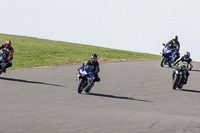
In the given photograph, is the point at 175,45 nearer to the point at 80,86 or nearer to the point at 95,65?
the point at 95,65

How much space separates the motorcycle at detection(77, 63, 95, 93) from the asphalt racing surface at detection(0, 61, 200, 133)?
279 millimetres

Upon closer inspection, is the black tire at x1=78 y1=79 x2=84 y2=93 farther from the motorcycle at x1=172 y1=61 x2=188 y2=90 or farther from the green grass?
the green grass

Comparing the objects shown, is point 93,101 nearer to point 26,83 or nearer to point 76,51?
point 26,83

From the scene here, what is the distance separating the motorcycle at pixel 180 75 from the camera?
1817cm

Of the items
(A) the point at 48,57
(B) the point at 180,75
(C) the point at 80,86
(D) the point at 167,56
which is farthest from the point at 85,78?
(A) the point at 48,57

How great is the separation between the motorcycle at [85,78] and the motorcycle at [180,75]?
4240 millimetres

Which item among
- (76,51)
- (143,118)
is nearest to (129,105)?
(143,118)

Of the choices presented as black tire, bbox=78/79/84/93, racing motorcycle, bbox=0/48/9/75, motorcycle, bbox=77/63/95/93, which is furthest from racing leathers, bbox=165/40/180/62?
black tire, bbox=78/79/84/93

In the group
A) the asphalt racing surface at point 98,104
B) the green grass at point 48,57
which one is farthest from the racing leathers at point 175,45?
the green grass at point 48,57

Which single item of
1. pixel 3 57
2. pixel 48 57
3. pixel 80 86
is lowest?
pixel 80 86

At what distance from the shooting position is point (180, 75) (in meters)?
18.2

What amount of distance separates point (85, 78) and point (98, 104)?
2380mm

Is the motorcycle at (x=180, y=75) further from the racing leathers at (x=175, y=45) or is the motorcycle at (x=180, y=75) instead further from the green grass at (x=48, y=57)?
the green grass at (x=48, y=57)

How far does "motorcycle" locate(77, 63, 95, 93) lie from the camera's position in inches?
615
